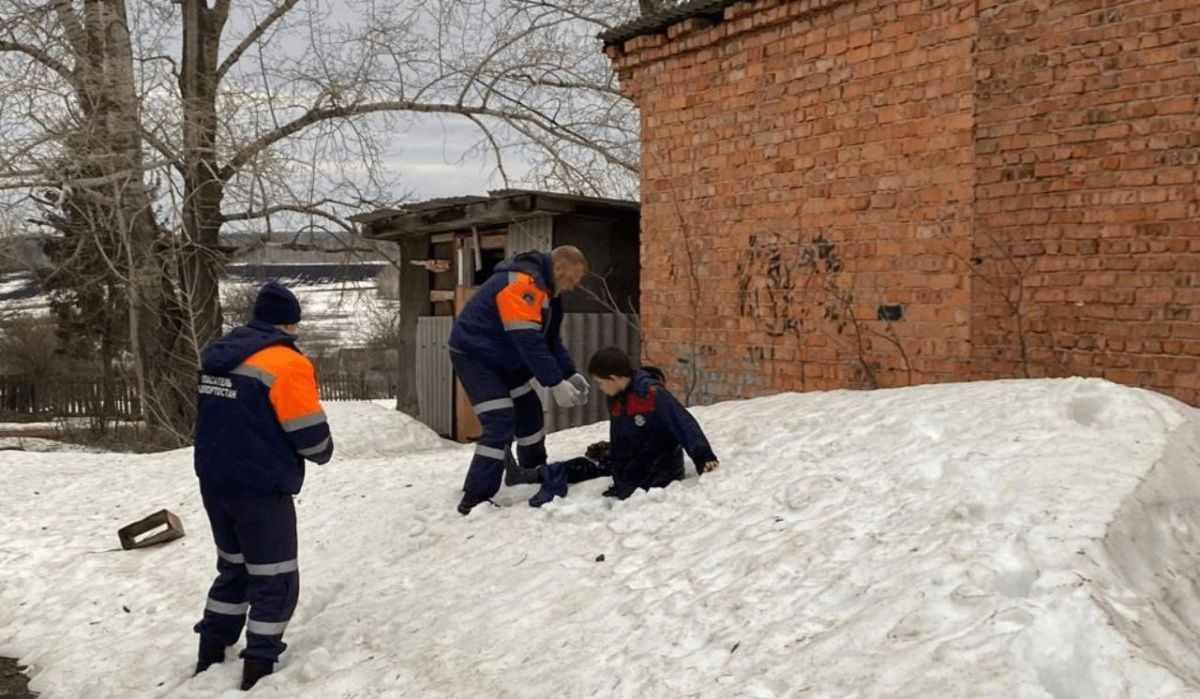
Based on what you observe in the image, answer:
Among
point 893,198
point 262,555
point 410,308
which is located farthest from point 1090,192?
point 410,308

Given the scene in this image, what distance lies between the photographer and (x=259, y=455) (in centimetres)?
407

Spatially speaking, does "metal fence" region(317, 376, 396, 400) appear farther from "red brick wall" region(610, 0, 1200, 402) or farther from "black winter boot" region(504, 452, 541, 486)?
"black winter boot" region(504, 452, 541, 486)

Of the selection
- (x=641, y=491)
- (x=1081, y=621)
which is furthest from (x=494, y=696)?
(x=1081, y=621)

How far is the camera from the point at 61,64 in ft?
49.4

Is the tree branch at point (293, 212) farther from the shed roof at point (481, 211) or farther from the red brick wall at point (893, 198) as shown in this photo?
the red brick wall at point (893, 198)

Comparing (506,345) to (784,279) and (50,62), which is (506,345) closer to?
(784,279)

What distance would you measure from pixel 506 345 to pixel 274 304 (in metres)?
1.64

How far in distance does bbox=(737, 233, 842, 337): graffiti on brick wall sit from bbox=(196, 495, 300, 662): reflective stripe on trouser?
462cm

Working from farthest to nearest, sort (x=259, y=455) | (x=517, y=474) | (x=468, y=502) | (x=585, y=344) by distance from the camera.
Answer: (x=585, y=344) < (x=517, y=474) < (x=468, y=502) < (x=259, y=455)

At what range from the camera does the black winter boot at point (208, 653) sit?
441 centimetres

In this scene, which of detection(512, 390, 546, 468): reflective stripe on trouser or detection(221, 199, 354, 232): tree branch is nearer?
detection(512, 390, 546, 468): reflective stripe on trouser

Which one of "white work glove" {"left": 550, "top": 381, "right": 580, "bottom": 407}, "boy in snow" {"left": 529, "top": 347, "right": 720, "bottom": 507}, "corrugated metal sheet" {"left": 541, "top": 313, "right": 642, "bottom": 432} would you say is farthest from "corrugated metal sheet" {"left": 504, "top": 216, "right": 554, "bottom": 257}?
"boy in snow" {"left": 529, "top": 347, "right": 720, "bottom": 507}

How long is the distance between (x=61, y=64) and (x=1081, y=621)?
16.9 m

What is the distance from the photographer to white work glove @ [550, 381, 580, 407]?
531 centimetres
